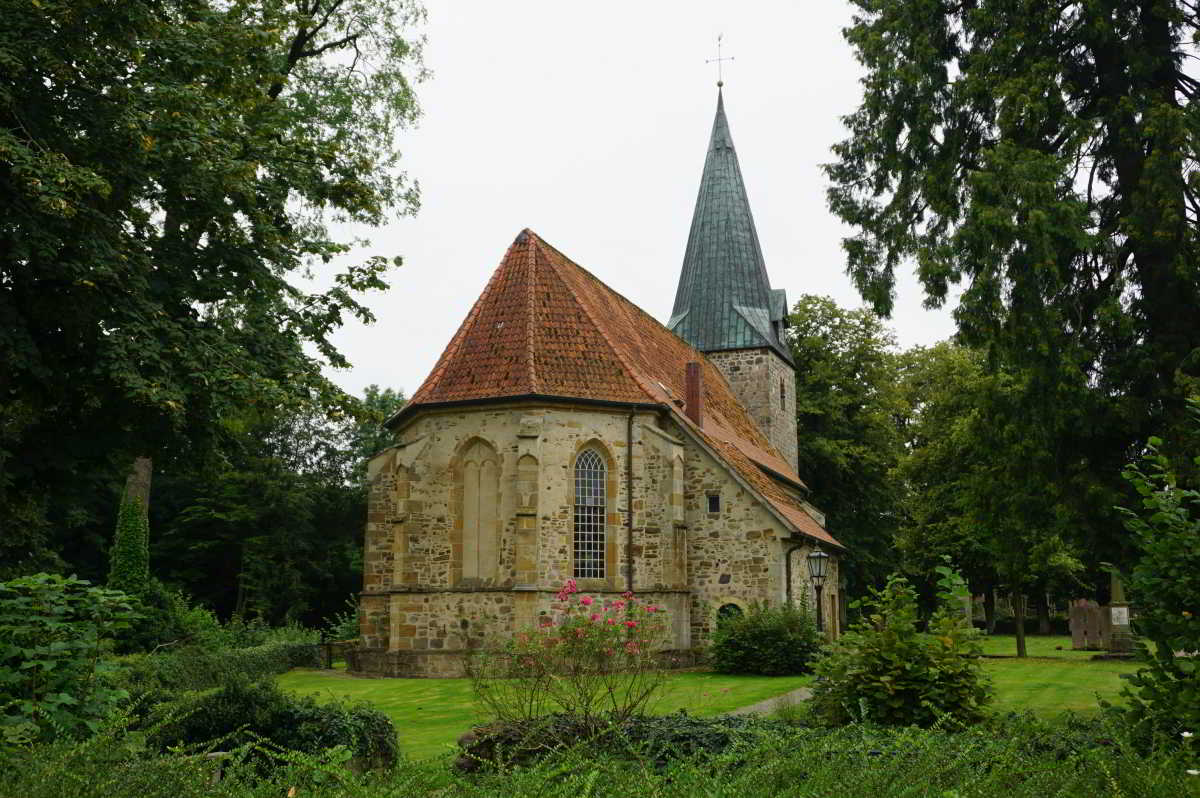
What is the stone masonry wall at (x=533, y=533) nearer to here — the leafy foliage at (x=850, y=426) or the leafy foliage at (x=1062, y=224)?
the leafy foliage at (x=1062, y=224)

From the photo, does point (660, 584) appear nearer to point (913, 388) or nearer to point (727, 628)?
point (727, 628)

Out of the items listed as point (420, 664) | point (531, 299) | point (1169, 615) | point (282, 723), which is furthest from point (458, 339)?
point (1169, 615)

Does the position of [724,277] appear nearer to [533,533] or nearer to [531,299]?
[531,299]

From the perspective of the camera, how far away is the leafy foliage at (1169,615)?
6488 mm

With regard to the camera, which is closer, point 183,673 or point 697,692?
point 183,673

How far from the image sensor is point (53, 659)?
666cm

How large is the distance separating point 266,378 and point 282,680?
12.2m

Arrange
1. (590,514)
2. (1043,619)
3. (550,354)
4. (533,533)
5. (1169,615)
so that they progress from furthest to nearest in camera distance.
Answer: (1043,619)
(550,354)
(590,514)
(533,533)
(1169,615)

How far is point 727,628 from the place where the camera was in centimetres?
2084

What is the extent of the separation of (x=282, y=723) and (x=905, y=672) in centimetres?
595

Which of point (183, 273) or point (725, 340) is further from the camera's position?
point (725, 340)

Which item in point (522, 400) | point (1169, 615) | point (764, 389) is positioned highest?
point (764, 389)

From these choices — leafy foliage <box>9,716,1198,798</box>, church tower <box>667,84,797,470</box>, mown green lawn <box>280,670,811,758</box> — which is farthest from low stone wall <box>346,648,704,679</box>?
church tower <box>667,84,797,470</box>

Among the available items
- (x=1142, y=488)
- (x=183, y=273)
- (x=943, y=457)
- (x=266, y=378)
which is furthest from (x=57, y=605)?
(x=943, y=457)
